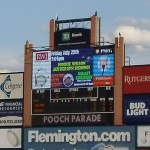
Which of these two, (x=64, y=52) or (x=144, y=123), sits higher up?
(x=64, y=52)

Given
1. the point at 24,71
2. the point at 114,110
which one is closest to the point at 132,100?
the point at 114,110

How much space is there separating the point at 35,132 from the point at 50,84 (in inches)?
132

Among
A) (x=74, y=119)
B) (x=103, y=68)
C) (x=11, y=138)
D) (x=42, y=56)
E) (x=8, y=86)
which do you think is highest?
(x=42, y=56)

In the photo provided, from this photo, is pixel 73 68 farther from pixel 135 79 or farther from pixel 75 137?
pixel 75 137

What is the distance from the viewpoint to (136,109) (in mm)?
41250

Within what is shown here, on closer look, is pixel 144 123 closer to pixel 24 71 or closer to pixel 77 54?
pixel 77 54

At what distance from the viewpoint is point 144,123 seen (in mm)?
40969

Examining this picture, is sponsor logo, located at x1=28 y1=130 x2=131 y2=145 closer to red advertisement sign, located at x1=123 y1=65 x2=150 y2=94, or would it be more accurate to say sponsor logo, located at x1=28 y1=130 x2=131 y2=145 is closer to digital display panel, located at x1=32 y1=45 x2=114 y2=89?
red advertisement sign, located at x1=123 y1=65 x2=150 y2=94

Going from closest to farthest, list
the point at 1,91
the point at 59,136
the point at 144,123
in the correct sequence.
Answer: the point at 144,123 < the point at 59,136 < the point at 1,91

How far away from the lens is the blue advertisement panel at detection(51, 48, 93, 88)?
141 feet

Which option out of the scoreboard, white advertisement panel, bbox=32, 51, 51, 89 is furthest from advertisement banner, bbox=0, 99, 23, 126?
white advertisement panel, bbox=32, 51, 51, 89

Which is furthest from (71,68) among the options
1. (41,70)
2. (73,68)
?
(41,70)

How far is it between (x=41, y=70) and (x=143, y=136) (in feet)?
27.3

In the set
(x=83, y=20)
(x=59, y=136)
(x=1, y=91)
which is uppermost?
(x=83, y=20)
